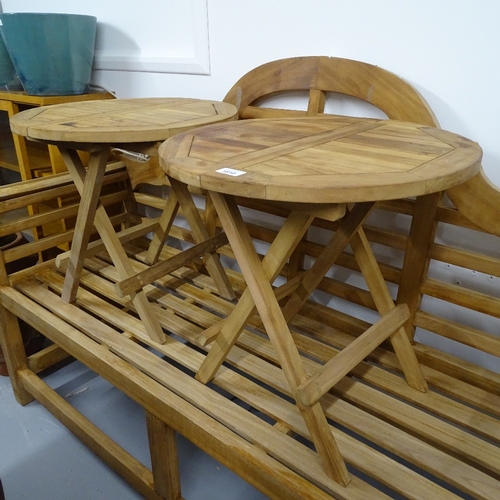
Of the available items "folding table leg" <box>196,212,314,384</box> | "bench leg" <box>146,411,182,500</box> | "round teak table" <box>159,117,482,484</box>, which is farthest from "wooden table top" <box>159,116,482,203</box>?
"bench leg" <box>146,411,182,500</box>

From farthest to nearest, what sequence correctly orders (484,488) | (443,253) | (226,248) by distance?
(226,248)
(443,253)
(484,488)

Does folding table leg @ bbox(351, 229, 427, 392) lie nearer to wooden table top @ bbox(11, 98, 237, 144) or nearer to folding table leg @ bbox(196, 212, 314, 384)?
folding table leg @ bbox(196, 212, 314, 384)

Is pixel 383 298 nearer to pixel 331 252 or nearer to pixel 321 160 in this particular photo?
pixel 331 252

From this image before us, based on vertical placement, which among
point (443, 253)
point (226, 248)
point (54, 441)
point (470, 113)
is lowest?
point (54, 441)

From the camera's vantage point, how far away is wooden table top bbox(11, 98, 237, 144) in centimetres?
92

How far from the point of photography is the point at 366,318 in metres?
1.33

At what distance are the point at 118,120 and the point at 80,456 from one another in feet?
3.03

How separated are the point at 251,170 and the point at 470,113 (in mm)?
605

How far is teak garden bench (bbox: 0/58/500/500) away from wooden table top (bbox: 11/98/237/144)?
0.20 m

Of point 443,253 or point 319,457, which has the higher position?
point 443,253

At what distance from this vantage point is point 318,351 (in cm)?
111

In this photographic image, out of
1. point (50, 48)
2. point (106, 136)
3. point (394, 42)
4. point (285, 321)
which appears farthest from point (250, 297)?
point (50, 48)

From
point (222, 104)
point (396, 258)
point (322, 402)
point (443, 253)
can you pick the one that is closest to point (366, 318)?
point (396, 258)

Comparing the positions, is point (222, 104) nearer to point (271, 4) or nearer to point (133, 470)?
point (271, 4)
